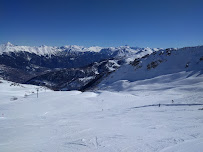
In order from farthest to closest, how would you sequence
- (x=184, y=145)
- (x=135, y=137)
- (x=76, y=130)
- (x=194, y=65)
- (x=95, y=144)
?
(x=194, y=65) → (x=76, y=130) → (x=135, y=137) → (x=95, y=144) → (x=184, y=145)

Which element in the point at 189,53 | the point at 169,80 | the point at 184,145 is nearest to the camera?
the point at 184,145

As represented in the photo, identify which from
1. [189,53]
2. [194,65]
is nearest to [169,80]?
[194,65]

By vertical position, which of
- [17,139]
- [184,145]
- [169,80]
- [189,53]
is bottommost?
[17,139]

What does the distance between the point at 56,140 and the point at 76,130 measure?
1720mm

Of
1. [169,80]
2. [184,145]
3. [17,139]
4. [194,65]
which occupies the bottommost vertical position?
[17,139]

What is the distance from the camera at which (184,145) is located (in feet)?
19.7

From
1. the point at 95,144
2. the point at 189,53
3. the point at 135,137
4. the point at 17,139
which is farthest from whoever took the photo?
the point at 189,53

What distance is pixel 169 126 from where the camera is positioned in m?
9.09

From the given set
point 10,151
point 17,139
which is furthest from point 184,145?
point 17,139

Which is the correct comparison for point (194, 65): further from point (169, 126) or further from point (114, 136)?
point (114, 136)

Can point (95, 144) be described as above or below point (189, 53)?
below

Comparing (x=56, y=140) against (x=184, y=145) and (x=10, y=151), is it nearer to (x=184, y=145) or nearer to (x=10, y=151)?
(x=10, y=151)

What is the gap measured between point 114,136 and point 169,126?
3.59m

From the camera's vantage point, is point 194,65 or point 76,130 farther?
point 194,65
